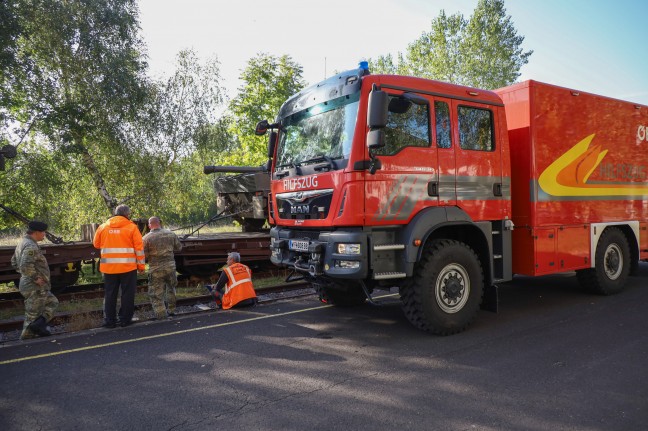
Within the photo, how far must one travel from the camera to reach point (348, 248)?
4.66 meters

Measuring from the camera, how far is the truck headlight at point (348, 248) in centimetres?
462

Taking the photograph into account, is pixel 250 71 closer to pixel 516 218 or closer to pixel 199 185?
pixel 199 185

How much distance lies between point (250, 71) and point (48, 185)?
14319 mm

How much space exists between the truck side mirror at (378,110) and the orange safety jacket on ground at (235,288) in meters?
3.81

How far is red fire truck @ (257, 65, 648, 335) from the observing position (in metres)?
4.75

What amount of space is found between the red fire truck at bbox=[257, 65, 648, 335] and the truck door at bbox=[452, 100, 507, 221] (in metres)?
0.02

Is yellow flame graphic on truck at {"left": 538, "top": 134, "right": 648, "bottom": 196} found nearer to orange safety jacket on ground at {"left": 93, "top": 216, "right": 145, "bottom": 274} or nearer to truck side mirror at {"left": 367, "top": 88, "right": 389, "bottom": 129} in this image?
truck side mirror at {"left": 367, "top": 88, "right": 389, "bottom": 129}

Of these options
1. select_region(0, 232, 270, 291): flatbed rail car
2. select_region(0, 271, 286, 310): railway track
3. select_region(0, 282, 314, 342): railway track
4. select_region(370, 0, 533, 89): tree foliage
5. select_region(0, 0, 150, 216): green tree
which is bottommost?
select_region(0, 282, 314, 342): railway track

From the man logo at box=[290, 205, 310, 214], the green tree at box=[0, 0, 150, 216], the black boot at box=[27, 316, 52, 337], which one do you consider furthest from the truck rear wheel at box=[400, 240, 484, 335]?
the green tree at box=[0, 0, 150, 216]

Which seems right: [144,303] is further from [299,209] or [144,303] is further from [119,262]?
[299,209]

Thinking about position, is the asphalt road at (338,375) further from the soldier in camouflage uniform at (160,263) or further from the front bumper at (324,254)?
the front bumper at (324,254)

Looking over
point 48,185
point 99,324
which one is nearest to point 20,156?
point 48,185

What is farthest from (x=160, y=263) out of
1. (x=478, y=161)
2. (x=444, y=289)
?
(x=478, y=161)

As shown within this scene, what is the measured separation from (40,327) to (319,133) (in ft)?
15.1
